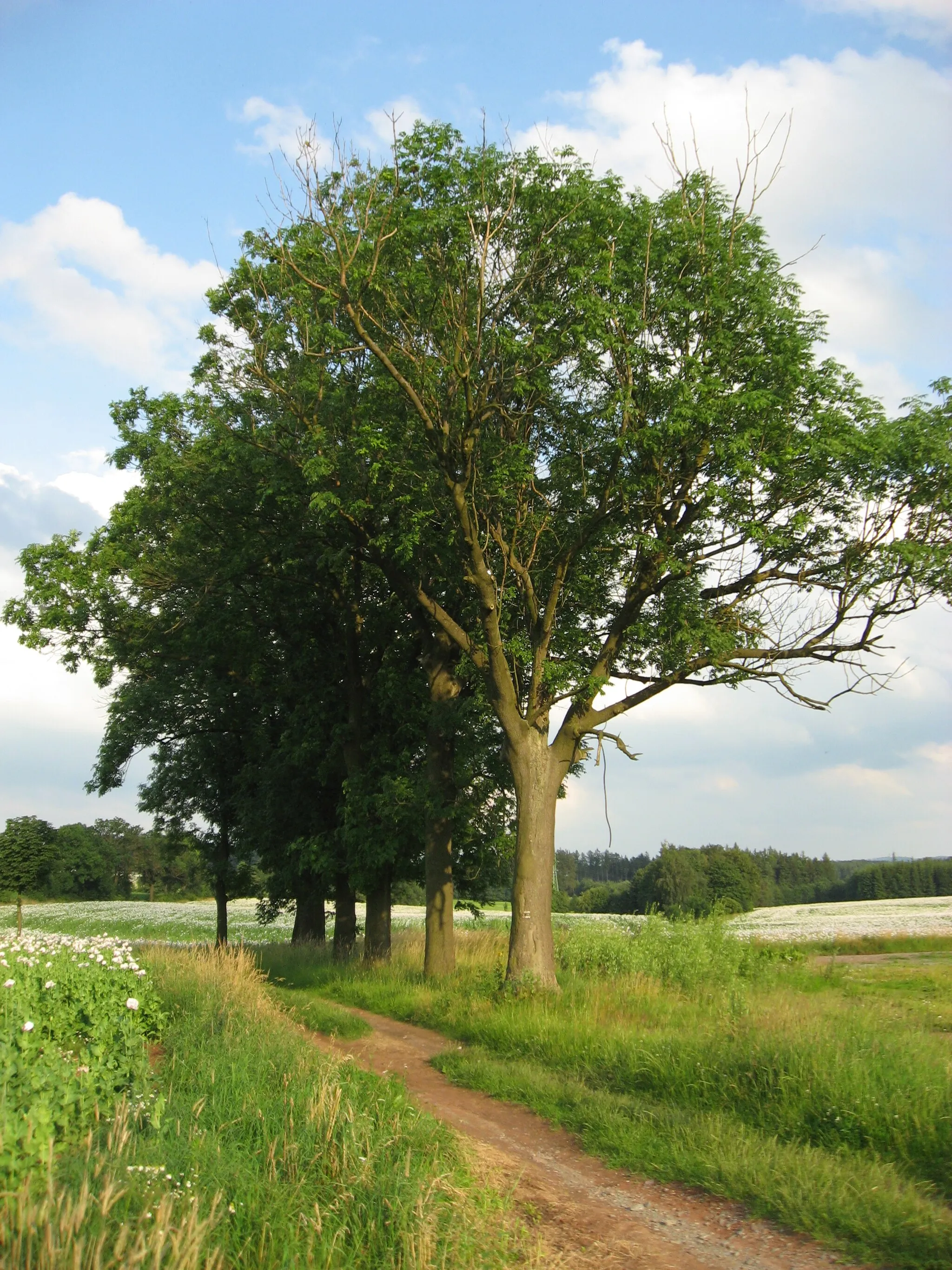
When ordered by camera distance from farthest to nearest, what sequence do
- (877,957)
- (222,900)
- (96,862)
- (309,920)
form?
(96,862)
(222,900)
(309,920)
(877,957)

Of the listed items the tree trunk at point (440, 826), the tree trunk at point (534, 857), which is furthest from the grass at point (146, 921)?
the tree trunk at point (534, 857)

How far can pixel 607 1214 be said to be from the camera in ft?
21.1

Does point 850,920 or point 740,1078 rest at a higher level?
point 740,1078

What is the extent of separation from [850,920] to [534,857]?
30.2 metres

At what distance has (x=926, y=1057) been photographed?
833 centimetres


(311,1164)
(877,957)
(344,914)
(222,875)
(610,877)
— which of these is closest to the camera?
(311,1164)

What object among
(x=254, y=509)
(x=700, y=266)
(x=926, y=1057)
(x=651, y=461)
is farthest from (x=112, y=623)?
(x=926, y=1057)

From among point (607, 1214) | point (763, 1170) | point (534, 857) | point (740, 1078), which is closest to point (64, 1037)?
point (607, 1214)

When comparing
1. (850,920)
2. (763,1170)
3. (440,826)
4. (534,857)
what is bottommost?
(850,920)

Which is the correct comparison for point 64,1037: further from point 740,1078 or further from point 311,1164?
point 740,1078

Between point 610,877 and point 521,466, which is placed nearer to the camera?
point 521,466

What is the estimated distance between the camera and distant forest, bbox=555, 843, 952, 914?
Answer: 39812 mm

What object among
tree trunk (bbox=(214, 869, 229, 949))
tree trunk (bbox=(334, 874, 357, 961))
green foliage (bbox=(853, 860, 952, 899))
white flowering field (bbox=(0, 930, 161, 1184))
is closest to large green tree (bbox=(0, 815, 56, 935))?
tree trunk (bbox=(214, 869, 229, 949))

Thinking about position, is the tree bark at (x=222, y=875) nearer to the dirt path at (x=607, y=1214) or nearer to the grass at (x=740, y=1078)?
the grass at (x=740, y=1078)
